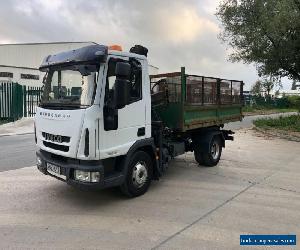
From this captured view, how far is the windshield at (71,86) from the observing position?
223 inches

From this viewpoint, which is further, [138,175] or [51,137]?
[138,175]

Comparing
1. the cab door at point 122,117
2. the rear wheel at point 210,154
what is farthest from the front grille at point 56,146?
the rear wheel at point 210,154

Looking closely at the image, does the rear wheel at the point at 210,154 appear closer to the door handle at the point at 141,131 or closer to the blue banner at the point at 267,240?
the door handle at the point at 141,131

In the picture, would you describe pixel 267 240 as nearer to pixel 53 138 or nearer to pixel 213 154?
pixel 53 138

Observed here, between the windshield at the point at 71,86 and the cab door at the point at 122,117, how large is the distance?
0.23 meters

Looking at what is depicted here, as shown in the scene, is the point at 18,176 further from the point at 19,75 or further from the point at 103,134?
the point at 19,75

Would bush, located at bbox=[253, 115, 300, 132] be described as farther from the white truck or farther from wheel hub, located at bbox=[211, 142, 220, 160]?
the white truck

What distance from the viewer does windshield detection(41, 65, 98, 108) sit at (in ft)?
18.6

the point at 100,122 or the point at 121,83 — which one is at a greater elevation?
the point at 121,83

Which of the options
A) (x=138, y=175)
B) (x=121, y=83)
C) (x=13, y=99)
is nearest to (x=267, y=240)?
(x=138, y=175)

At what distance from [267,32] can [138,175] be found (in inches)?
538

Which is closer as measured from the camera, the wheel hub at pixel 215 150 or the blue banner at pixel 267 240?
the blue banner at pixel 267 240

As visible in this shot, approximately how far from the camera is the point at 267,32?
58.0 feet

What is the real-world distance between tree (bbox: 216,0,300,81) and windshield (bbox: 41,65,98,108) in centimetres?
1293
